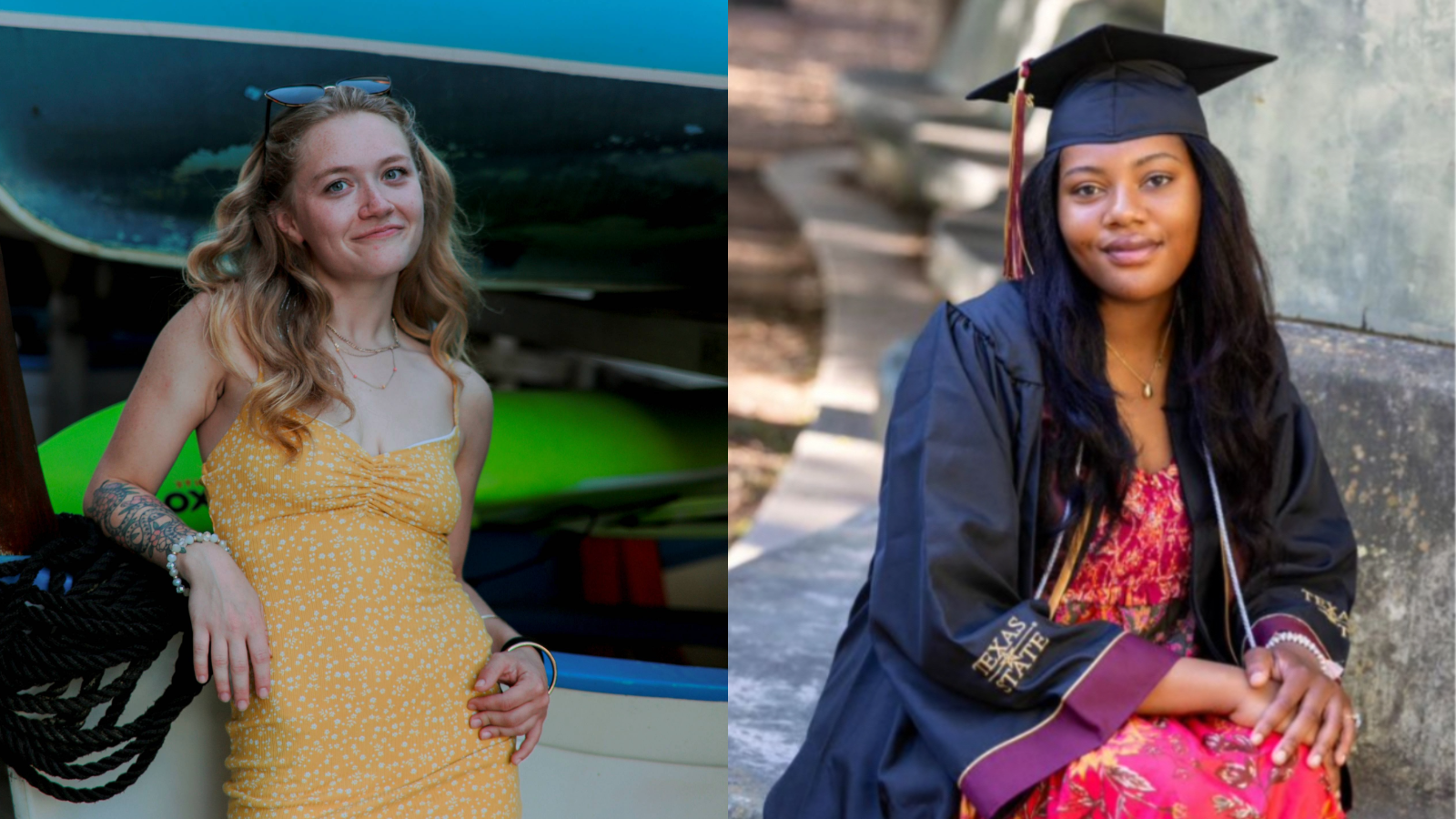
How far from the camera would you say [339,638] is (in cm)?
165

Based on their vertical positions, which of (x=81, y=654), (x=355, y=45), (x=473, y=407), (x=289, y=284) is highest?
(x=355, y=45)

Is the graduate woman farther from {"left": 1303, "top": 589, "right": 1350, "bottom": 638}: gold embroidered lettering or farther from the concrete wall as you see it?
the concrete wall

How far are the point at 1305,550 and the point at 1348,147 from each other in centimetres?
77

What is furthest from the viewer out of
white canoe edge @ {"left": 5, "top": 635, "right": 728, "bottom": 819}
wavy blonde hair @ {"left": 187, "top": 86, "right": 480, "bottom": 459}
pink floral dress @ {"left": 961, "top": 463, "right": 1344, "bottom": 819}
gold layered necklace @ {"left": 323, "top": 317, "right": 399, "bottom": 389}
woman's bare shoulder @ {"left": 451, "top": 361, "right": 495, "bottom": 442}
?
white canoe edge @ {"left": 5, "top": 635, "right": 728, "bottom": 819}

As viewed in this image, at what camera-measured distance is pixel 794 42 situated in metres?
16.2

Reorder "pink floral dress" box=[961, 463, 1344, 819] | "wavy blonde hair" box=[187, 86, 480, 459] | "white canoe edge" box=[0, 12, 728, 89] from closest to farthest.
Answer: "pink floral dress" box=[961, 463, 1344, 819]
"wavy blonde hair" box=[187, 86, 480, 459]
"white canoe edge" box=[0, 12, 728, 89]

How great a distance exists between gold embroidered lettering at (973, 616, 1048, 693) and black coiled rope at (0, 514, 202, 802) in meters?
0.93

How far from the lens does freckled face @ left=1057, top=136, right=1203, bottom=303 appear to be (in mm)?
1768

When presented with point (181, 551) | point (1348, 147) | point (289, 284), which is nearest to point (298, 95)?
point (289, 284)

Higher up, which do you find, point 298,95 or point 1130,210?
point 298,95

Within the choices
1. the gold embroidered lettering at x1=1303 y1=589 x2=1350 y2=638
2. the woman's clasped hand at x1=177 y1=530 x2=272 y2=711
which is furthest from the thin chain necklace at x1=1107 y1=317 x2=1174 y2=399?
the woman's clasped hand at x1=177 y1=530 x2=272 y2=711

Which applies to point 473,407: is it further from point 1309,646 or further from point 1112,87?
point 1309,646

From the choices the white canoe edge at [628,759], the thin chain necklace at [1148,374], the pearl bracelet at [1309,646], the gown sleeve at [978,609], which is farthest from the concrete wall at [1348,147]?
the white canoe edge at [628,759]

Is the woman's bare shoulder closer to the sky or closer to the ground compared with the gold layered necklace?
closer to the ground
